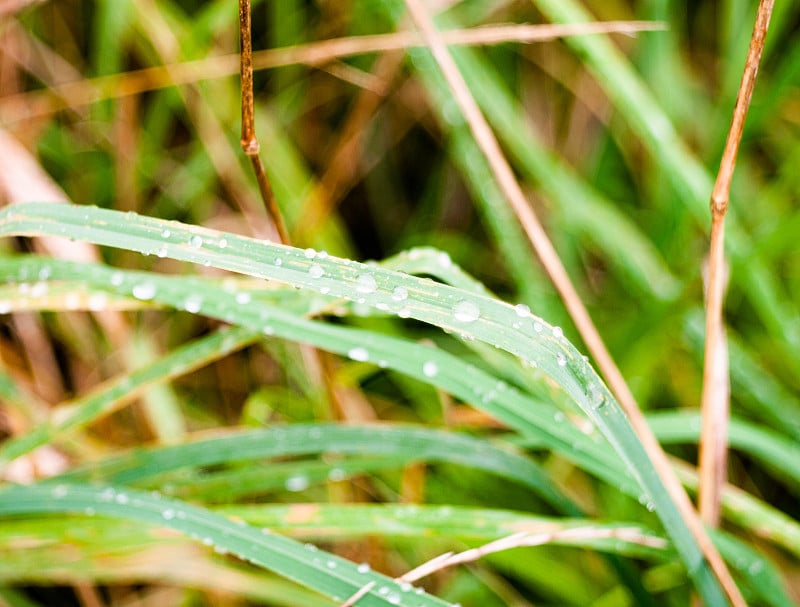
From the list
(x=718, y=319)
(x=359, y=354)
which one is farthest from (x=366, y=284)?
(x=718, y=319)

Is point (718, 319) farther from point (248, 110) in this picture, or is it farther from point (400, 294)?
point (248, 110)

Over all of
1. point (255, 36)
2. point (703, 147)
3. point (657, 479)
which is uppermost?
point (255, 36)

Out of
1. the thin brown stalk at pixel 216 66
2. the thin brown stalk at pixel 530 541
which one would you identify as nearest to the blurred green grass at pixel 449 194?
the thin brown stalk at pixel 216 66

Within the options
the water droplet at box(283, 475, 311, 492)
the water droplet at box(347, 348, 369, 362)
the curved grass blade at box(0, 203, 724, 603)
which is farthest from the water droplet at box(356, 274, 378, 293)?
the water droplet at box(283, 475, 311, 492)

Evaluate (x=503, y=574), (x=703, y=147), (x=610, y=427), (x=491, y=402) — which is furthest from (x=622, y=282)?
(x=610, y=427)

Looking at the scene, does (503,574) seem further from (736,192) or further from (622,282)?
(736,192)

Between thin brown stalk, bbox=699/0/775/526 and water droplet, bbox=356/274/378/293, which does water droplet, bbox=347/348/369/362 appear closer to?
water droplet, bbox=356/274/378/293
